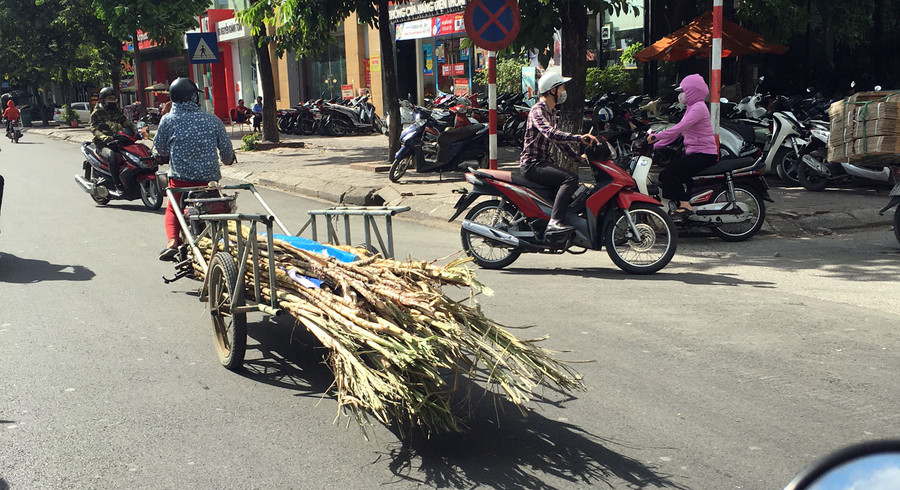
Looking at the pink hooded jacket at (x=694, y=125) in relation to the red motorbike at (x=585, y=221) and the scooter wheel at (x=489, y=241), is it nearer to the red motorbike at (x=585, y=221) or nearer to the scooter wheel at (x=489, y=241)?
the red motorbike at (x=585, y=221)

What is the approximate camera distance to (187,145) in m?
6.67

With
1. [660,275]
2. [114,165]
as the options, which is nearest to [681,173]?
[660,275]

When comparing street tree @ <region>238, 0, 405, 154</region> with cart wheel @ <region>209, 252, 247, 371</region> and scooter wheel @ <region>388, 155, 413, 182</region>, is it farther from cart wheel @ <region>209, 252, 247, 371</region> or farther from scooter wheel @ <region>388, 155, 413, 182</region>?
cart wheel @ <region>209, 252, 247, 371</region>

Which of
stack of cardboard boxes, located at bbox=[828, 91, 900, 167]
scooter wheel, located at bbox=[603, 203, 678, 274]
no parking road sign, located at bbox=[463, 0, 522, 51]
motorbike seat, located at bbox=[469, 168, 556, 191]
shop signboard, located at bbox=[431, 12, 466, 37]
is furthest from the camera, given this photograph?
shop signboard, located at bbox=[431, 12, 466, 37]

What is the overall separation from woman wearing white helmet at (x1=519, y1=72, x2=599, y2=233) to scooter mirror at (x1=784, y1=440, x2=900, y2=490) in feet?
19.5

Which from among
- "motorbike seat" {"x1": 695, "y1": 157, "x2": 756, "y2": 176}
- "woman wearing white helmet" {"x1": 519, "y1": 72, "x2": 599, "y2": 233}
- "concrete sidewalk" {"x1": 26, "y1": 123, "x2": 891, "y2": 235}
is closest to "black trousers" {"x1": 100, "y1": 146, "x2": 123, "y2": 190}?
"concrete sidewalk" {"x1": 26, "y1": 123, "x2": 891, "y2": 235}

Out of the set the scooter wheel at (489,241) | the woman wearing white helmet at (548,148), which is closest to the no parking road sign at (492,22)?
the woman wearing white helmet at (548,148)

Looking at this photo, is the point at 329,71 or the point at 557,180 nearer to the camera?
the point at 557,180

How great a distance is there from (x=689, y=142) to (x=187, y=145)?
16.6ft

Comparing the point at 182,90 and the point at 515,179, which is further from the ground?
the point at 182,90

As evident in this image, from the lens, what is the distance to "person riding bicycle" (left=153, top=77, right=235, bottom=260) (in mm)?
6648

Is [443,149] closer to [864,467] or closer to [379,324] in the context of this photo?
[379,324]

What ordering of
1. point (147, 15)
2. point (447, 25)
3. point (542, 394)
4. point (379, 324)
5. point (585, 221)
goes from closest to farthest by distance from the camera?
1. point (379, 324)
2. point (542, 394)
3. point (585, 221)
4. point (147, 15)
5. point (447, 25)

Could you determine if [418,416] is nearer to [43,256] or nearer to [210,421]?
[210,421]
